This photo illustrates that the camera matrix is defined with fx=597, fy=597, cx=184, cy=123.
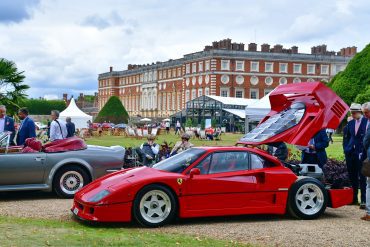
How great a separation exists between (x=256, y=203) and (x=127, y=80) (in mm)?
118211

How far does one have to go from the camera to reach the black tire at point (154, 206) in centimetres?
896

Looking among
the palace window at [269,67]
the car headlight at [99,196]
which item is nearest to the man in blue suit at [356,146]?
the car headlight at [99,196]

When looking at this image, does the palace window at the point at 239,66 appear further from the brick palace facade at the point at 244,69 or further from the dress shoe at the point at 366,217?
the dress shoe at the point at 366,217

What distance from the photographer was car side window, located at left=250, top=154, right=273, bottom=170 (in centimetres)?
982

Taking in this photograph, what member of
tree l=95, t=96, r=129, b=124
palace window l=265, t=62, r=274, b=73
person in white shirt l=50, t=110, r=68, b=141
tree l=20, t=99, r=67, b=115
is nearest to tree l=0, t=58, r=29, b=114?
person in white shirt l=50, t=110, r=68, b=141

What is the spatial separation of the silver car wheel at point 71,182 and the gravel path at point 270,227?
679 mm

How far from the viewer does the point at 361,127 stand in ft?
36.0

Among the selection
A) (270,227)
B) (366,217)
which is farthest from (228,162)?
(366,217)

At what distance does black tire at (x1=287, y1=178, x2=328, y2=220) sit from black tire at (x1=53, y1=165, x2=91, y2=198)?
4.40m

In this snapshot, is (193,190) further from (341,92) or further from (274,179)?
(341,92)

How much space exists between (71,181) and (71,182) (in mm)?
20

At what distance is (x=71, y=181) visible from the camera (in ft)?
39.7

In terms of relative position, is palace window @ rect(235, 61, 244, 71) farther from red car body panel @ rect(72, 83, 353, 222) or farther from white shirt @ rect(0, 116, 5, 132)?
red car body panel @ rect(72, 83, 353, 222)

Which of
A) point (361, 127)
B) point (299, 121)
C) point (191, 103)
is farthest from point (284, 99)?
point (191, 103)
